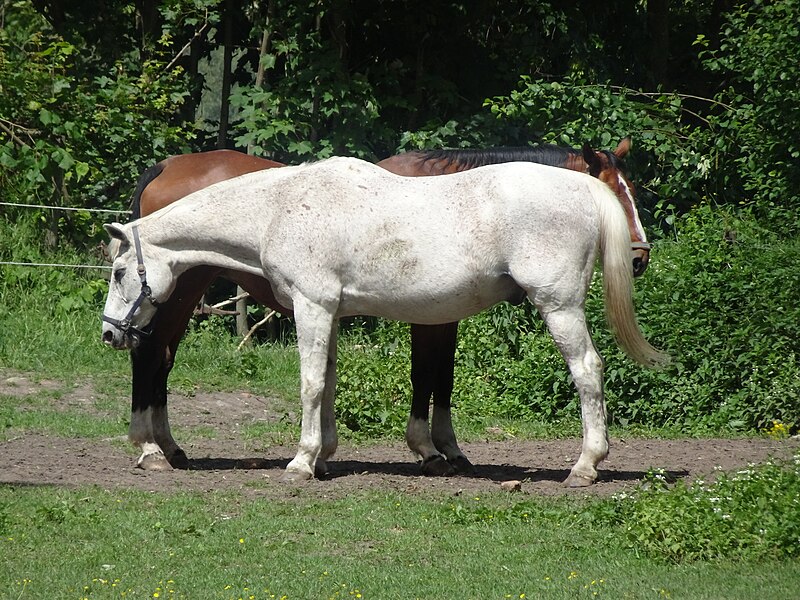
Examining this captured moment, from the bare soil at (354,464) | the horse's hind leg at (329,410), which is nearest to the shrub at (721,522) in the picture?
the bare soil at (354,464)

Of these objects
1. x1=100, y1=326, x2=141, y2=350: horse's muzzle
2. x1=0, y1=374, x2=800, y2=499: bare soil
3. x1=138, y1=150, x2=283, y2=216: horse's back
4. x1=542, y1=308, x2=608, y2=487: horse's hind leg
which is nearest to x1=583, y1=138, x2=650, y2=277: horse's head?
x1=542, y1=308, x2=608, y2=487: horse's hind leg

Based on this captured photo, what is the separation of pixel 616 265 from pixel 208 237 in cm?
264

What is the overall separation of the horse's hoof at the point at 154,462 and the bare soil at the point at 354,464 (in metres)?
0.07

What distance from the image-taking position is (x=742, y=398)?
10.1m

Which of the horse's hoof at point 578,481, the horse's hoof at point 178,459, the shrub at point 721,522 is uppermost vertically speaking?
the shrub at point 721,522

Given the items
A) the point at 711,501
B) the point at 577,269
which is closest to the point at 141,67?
the point at 577,269

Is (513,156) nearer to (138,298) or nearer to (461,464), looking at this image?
(461,464)

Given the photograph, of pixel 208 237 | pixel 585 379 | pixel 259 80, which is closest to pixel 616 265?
pixel 585 379

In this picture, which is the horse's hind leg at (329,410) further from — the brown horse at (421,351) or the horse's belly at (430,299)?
the brown horse at (421,351)

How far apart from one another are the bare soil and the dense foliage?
3.01 ft

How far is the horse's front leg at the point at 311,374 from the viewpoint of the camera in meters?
7.74

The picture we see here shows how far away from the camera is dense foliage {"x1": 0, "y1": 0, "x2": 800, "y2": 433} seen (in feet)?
34.0

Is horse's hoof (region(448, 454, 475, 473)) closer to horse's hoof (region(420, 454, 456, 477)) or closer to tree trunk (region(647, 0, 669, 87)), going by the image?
horse's hoof (region(420, 454, 456, 477))

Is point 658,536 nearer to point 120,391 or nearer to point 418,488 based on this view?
point 418,488
